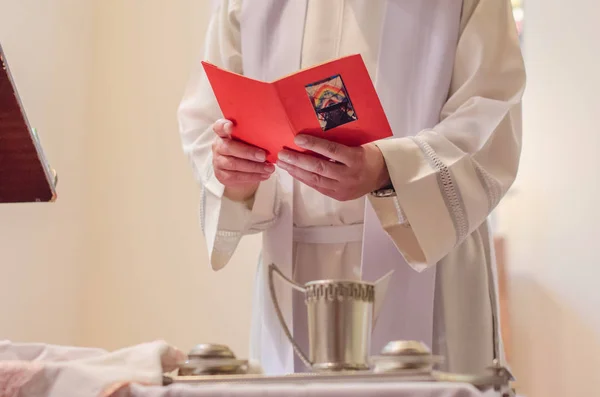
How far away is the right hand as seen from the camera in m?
1.06

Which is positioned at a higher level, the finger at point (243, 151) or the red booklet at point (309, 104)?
the red booklet at point (309, 104)

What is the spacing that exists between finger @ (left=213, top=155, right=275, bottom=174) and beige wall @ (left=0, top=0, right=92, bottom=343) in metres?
1.20

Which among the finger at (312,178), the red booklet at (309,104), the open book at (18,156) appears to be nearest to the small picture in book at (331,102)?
the red booklet at (309,104)

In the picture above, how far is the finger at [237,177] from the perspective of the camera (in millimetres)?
1139

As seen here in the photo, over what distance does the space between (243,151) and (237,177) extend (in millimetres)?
84

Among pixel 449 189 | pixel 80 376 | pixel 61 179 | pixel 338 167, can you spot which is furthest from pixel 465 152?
pixel 61 179

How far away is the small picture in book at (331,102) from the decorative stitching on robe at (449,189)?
215 millimetres

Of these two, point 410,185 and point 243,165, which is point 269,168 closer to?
point 243,165

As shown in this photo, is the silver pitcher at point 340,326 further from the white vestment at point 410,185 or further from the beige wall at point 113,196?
the beige wall at point 113,196

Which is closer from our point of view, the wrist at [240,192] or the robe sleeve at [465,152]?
the robe sleeve at [465,152]

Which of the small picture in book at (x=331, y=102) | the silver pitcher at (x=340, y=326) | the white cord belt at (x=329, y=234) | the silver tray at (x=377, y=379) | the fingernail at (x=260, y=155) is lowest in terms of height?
the silver tray at (x=377, y=379)

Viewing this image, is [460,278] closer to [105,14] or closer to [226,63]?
[226,63]

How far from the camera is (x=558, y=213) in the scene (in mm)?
2496

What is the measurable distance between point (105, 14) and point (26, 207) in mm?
790
